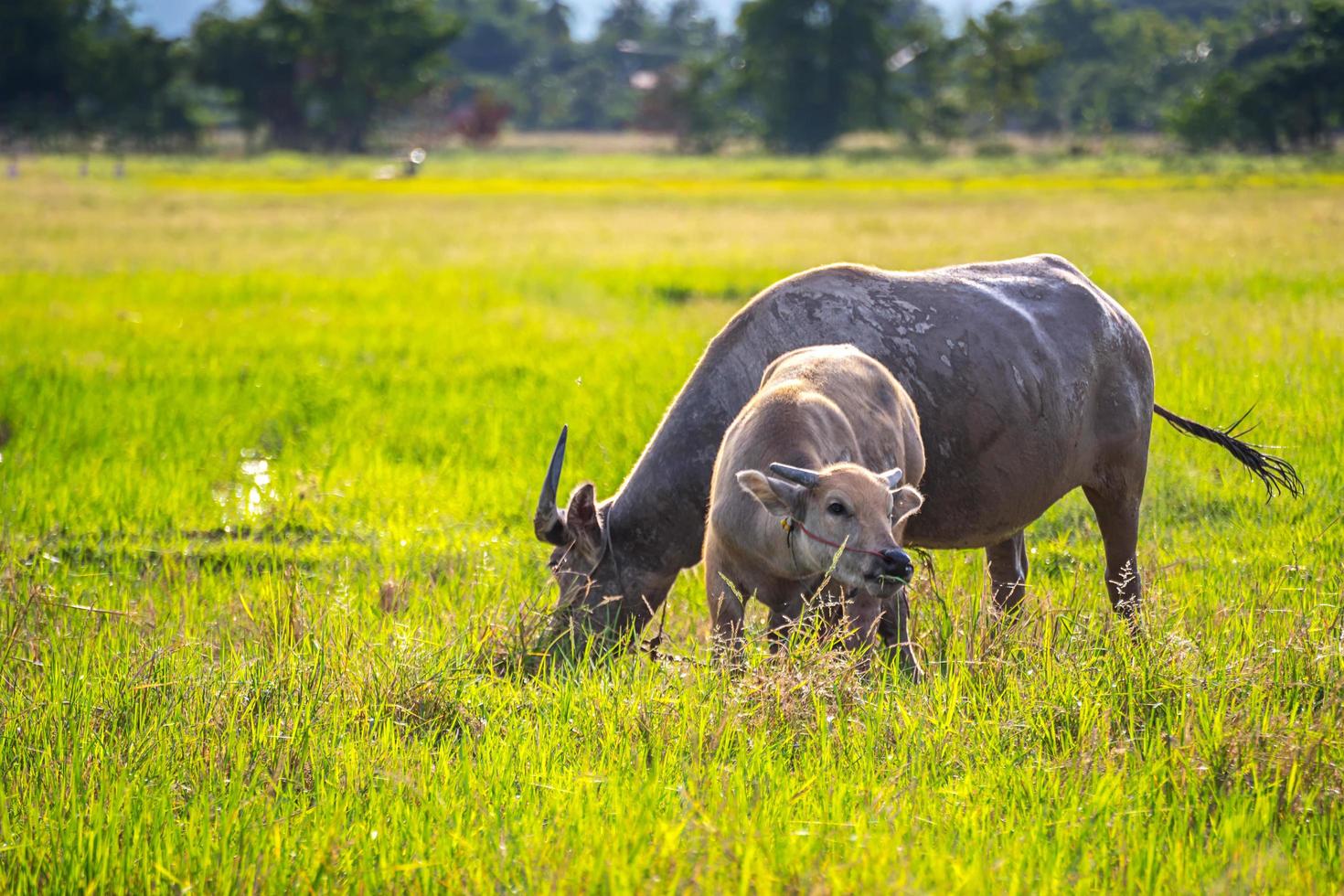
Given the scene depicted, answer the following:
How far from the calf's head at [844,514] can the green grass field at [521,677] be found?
0.36m

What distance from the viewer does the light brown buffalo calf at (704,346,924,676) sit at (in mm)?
3996

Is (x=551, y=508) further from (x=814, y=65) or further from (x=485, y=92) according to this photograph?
(x=485, y=92)

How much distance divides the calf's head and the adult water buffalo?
3.97 ft

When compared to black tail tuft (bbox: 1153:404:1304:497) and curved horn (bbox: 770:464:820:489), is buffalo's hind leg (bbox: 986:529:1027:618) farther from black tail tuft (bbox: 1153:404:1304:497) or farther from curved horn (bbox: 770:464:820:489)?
curved horn (bbox: 770:464:820:489)

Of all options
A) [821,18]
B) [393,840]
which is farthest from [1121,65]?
[393,840]

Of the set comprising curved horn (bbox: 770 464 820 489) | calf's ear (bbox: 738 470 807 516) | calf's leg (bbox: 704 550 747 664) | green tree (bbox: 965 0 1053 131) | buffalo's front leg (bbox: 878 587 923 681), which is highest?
green tree (bbox: 965 0 1053 131)

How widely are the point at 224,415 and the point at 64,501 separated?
262cm

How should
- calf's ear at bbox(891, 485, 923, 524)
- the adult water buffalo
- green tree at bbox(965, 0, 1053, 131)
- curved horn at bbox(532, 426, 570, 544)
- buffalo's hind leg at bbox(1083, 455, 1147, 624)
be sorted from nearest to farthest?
calf's ear at bbox(891, 485, 923, 524) → curved horn at bbox(532, 426, 570, 544) → the adult water buffalo → buffalo's hind leg at bbox(1083, 455, 1147, 624) → green tree at bbox(965, 0, 1053, 131)

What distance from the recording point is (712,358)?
546 centimetres

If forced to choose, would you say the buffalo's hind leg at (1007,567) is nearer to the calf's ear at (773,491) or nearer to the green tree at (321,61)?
the calf's ear at (773,491)

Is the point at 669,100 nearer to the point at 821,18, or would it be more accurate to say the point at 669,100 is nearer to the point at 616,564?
the point at 821,18

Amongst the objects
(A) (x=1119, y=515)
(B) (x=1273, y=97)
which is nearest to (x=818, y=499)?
(A) (x=1119, y=515)

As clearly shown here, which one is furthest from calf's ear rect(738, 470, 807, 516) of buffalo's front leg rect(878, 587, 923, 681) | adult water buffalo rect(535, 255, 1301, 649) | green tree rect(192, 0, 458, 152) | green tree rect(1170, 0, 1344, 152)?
green tree rect(192, 0, 458, 152)

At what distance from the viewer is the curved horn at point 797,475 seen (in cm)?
395
